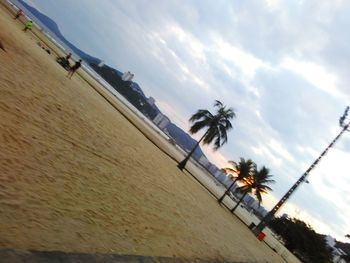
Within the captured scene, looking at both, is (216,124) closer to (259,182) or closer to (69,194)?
(259,182)

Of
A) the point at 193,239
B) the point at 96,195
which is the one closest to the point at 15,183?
the point at 96,195

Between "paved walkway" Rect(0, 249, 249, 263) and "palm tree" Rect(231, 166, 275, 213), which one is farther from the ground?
"palm tree" Rect(231, 166, 275, 213)

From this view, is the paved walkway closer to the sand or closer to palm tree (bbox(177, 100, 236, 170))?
the sand

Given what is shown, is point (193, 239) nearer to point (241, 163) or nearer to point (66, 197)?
point (66, 197)

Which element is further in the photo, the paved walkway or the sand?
the sand

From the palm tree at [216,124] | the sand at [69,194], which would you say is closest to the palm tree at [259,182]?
the palm tree at [216,124]

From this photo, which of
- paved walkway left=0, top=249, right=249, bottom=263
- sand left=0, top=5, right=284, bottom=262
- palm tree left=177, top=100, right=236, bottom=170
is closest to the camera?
paved walkway left=0, top=249, right=249, bottom=263

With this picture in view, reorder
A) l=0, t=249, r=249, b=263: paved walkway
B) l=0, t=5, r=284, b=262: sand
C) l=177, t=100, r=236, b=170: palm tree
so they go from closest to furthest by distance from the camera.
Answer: l=0, t=249, r=249, b=263: paved walkway, l=0, t=5, r=284, b=262: sand, l=177, t=100, r=236, b=170: palm tree

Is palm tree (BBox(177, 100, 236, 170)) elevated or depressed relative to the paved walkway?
elevated

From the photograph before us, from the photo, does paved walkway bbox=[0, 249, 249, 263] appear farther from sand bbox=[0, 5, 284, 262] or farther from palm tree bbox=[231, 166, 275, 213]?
palm tree bbox=[231, 166, 275, 213]

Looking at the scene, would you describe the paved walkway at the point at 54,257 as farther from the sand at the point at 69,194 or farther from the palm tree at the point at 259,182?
the palm tree at the point at 259,182

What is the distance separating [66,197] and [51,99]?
29.5ft

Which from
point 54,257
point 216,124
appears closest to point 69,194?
point 54,257

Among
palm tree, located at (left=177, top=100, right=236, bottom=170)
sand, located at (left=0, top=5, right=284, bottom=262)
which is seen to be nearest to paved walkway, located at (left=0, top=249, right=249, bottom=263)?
sand, located at (left=0, top=5, right=284, bottom=262)
